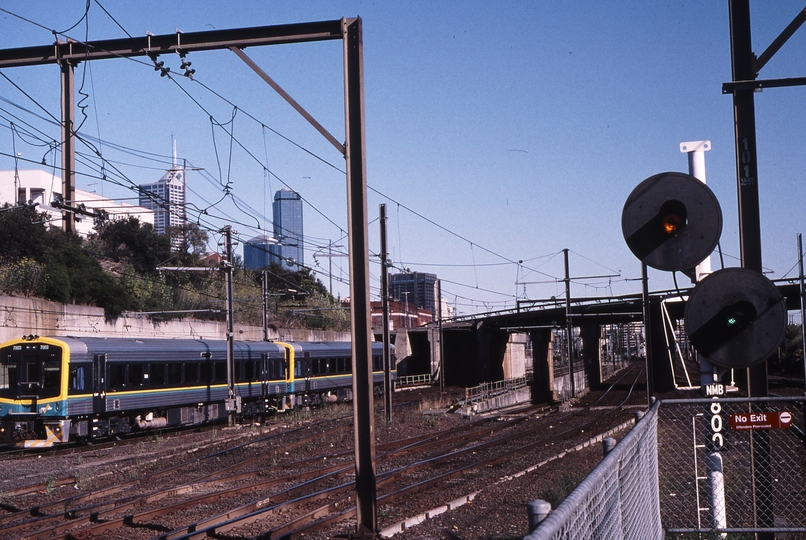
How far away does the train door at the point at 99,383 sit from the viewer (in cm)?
2317

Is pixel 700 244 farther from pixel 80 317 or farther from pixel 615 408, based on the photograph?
pixel 80 317

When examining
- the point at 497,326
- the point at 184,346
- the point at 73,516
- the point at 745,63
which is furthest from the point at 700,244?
the point at 497,326

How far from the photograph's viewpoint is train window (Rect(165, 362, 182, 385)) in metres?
26.8

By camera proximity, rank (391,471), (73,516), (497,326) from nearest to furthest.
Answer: (73,516) → (391,471) → (497,326)

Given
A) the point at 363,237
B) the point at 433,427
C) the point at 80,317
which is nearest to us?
the point at 363,237

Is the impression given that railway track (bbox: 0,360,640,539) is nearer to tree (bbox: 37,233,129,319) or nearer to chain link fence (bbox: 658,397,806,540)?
chain link fence (bbox: 658,397,806,540)

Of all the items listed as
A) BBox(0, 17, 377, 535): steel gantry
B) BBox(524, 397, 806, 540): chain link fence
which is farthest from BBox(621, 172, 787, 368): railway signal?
BBox(0, 17, 377, 535): steel gantry

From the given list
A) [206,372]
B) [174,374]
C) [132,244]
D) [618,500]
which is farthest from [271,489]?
[132,244]

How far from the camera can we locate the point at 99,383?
76.7ft

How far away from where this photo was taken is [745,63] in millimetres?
7211

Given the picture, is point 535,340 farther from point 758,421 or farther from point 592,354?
point 758,421

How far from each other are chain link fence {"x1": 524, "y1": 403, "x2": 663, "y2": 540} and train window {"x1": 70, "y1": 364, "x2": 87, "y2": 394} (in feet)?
63.0

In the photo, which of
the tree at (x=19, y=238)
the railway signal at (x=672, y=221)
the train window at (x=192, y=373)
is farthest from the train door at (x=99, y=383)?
the tree at (x=19, y=238)

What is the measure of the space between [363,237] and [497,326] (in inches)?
2168
